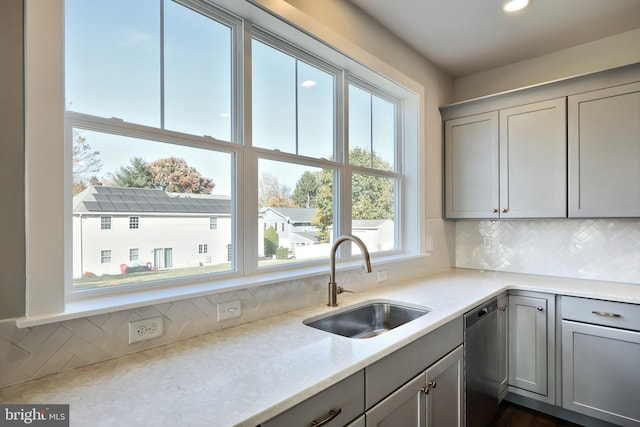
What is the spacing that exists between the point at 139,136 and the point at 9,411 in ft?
3.18

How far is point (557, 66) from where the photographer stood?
278 cm

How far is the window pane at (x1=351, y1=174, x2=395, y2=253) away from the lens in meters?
2.50

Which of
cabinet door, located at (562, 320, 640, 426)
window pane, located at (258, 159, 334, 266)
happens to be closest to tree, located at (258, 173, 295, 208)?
window pane, located at (258, 159, 334, 266)

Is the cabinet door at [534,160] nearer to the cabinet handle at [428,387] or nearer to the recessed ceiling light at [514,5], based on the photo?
the recessed ceiling light at [514,5]

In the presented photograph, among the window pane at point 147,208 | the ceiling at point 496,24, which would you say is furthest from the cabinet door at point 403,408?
the ceiling at point 496,24

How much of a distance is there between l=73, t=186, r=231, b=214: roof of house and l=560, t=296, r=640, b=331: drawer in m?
2.24

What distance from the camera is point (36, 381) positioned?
39.4 inches

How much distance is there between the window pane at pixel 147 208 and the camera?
49.7 inches

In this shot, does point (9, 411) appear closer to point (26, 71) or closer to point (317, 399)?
point (317, 399)

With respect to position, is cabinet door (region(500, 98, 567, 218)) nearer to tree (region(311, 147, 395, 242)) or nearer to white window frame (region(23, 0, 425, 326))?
tree (region(311, 147, 395, 242))

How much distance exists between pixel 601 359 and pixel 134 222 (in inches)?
108

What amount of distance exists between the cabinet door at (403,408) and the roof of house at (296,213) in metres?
1.07

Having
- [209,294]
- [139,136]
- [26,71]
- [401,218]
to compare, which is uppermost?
[26,71]

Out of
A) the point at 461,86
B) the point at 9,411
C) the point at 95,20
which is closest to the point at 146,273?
the point at 9,411
